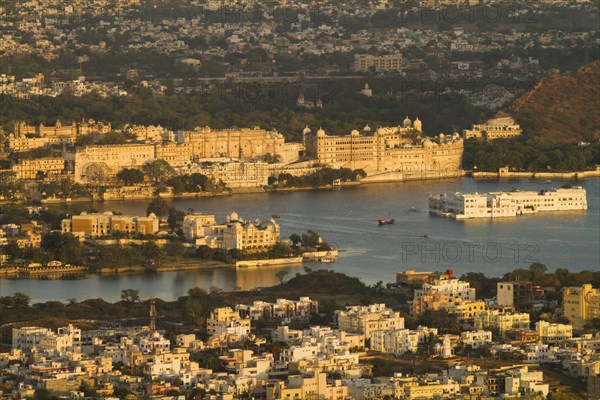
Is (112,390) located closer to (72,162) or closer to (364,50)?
(72,162)

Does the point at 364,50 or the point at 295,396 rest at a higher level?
the point at 364,50

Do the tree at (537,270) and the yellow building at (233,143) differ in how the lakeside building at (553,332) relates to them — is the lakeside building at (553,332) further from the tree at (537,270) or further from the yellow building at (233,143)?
the yellow building at (233,143)

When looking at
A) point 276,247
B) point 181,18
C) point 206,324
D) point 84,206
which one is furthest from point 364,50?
point 206,324

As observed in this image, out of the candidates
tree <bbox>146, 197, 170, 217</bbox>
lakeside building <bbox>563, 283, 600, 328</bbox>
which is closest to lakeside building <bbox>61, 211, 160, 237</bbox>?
tree <bbox>146, 197, 170, 217</bbox>

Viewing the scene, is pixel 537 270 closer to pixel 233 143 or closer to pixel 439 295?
pixel 439 295

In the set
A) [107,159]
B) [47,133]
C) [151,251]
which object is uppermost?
[47,133]

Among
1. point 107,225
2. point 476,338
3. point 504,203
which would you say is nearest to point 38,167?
point 504,203
